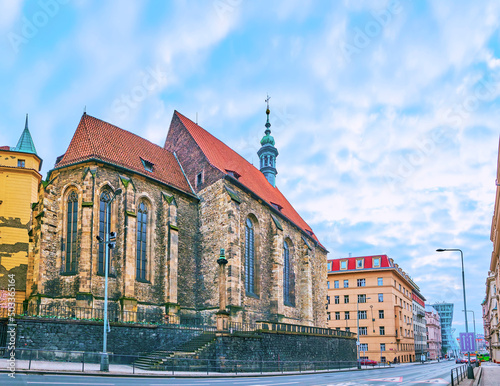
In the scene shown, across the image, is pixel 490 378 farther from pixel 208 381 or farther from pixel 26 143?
pixel 26 143

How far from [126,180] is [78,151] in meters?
3.71

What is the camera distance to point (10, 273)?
113 ft

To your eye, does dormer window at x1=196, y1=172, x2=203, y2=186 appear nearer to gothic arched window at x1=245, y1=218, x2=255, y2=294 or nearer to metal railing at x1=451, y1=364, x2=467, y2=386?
gothic arched window at x1=245, y1=218, x2=255, y2=294

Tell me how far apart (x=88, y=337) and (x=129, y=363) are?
9.20 feet

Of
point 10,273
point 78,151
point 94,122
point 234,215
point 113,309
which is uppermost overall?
point 94,122

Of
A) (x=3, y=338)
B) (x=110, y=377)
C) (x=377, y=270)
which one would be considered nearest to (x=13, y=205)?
(x=3, y=338)

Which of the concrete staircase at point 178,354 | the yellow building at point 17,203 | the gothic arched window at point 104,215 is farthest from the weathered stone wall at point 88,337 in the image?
the yellow building at point 17,203

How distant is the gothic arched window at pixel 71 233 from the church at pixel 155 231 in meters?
0.06

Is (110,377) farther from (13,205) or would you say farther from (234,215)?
(13,205)

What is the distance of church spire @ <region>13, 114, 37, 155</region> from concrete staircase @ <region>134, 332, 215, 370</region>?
69.4ft

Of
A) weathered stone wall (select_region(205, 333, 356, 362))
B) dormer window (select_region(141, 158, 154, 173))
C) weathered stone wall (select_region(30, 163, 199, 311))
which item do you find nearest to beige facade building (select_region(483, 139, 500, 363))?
weathered stone wall (select_region(205, 333, 356, 362))

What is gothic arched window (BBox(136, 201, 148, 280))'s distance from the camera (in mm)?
31328

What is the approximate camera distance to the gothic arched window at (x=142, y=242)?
31328 mm

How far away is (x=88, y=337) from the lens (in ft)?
77.6
